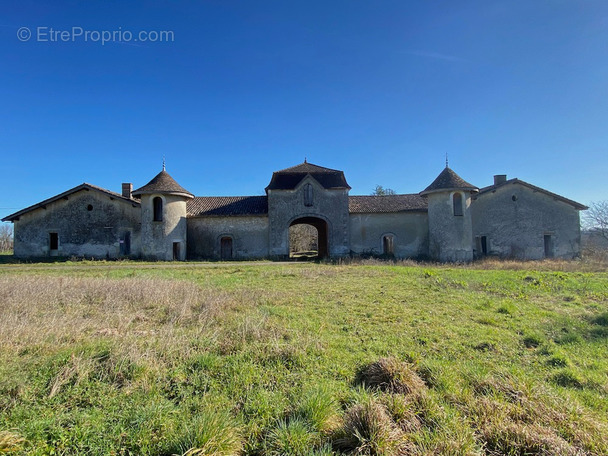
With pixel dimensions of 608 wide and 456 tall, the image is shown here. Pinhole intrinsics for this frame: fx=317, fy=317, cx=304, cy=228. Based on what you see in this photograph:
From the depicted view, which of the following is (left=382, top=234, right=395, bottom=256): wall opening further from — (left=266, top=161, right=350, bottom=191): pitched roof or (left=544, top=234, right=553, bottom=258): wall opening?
(left=544, top=234, right=553, bottom=258): wall opening

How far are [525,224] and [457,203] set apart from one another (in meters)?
6.00

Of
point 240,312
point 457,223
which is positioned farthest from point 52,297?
point 457,223

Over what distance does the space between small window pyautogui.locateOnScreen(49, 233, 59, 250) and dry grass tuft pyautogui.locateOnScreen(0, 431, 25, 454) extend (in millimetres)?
26186

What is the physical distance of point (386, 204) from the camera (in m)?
25.8

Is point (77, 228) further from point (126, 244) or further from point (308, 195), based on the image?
point (308, 195)

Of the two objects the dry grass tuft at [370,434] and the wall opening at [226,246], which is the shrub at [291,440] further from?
the wall opening at [226,246]

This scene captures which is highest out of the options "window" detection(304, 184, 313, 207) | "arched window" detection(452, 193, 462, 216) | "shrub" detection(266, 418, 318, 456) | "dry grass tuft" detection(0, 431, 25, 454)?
"window" detection(304, 184, 313, 207)

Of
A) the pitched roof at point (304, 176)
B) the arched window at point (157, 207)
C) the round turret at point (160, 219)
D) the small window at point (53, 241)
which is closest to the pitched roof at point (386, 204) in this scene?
the pitched roof at point (304, 176)

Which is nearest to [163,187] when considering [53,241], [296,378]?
[53,241]

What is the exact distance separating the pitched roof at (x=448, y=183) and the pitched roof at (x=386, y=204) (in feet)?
7.28

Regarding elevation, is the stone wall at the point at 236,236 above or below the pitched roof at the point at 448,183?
below

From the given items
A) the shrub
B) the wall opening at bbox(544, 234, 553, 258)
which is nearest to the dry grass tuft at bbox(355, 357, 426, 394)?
the shrub

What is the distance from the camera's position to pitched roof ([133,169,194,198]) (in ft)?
72.6

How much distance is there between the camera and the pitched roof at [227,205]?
81.0ft
